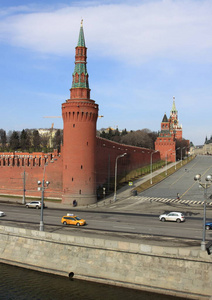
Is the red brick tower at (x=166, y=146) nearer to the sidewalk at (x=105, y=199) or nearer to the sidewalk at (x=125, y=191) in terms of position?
the sidewalk at (x=125, y=191)

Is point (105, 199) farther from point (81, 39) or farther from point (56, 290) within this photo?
point (56, 290)

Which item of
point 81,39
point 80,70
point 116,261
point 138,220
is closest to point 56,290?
point 116,261

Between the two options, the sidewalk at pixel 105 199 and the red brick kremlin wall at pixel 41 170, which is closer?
the sidewalk at pixel 105 199

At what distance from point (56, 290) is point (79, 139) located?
3323cm

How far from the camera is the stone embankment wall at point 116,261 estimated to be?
23.0 meters

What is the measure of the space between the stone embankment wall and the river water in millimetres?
492

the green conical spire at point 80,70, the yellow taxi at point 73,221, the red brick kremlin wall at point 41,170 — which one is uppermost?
the green conical spire at point 80,70

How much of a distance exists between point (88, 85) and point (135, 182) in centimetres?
2782

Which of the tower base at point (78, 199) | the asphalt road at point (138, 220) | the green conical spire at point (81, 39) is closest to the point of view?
the asphalt road at point (138, 220)

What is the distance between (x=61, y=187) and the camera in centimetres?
6112

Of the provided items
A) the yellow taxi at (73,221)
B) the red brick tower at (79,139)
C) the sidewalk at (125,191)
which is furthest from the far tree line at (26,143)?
the yellow taxi at (73,221)

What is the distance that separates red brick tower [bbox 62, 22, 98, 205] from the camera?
5562 cm

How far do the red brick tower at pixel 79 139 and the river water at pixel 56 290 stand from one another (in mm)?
27818

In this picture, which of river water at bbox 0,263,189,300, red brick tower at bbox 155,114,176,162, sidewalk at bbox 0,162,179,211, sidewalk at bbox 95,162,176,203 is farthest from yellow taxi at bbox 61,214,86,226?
red brick tower at bbox 155,114,176,162
